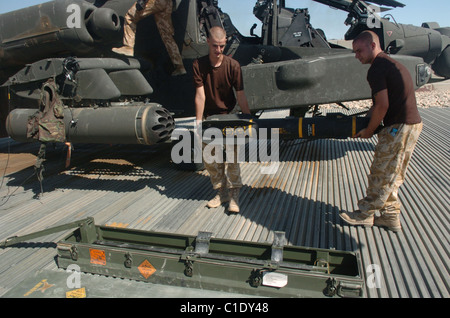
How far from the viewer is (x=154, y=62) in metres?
5.25

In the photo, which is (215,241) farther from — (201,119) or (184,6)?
(184,6)

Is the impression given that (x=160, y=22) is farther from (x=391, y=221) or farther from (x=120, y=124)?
(x=391, y=221)

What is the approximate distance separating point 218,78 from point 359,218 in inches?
75.4

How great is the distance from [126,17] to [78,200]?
2622 mm

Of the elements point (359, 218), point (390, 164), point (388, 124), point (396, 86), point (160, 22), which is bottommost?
point (359, 218)

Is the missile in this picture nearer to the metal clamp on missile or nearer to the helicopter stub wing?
the metal clamp on missile

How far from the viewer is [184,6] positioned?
481 centimetres

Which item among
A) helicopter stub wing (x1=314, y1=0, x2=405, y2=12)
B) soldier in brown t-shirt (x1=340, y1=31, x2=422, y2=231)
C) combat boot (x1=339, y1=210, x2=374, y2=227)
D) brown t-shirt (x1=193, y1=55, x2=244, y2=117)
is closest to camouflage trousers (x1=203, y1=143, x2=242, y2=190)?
brown t-shirt (x1=193, y1=55, x2=244, y2=117)

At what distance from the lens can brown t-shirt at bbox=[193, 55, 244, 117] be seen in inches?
136

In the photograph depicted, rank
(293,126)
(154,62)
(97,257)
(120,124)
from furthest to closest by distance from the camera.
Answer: (154,62), (120,124), (293,126), (97,257)

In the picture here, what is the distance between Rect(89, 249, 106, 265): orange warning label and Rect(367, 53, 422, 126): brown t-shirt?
8.10 feet

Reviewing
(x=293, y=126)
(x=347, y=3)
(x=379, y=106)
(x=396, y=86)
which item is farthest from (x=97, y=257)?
(x=347, y=3)

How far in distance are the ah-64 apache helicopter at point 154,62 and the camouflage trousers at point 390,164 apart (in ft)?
2.59
